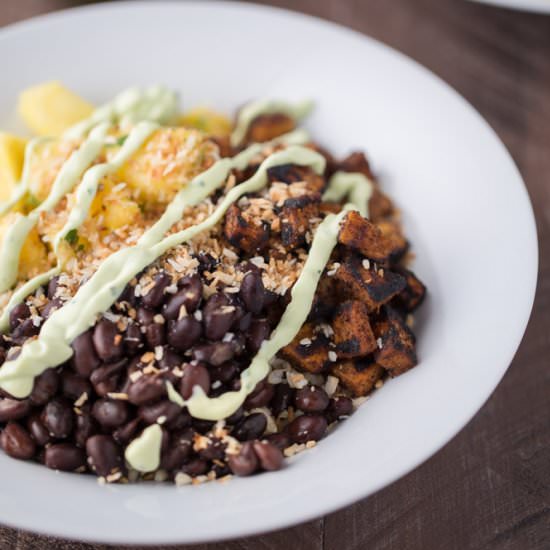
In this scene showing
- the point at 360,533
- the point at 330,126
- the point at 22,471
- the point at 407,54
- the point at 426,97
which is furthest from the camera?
the point at 407,54

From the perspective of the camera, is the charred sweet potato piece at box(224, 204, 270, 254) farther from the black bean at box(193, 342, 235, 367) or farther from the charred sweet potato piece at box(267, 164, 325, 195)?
the black bean at box(193, 342, 235, 367)

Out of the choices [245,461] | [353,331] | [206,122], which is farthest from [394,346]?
[206,122]

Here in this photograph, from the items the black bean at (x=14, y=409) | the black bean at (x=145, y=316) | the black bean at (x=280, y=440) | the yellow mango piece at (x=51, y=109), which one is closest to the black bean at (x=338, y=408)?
the black bean at (x=280, y=440)

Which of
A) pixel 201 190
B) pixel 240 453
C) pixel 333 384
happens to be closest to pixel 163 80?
pixel 201 190

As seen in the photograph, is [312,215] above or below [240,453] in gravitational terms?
above

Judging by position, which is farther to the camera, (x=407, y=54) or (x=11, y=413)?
(x=407, y=54)

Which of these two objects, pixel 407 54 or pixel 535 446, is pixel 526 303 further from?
pixel 407 54

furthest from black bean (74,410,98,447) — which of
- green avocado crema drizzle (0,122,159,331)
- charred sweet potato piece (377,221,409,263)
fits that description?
charred sweet potato piece (377,221,409,263)

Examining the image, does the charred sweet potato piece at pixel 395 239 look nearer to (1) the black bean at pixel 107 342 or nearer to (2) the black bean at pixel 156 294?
(2) the black bean at pixel 156 294
